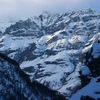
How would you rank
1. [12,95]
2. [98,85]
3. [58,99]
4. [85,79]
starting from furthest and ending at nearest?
[58,99] < [12,95] < [85,79] < [98,85]

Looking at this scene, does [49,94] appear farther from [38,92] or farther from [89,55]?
[89,55]

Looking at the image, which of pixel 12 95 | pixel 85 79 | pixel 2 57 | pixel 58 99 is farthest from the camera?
pixel 2 57

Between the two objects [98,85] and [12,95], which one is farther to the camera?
[12,95]

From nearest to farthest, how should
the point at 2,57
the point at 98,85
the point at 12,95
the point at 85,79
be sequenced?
the point at 98,85 < the point at 85,79 < the point at 12,95 < the point at 2,57

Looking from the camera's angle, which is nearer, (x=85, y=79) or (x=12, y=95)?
(x=85, y=79)

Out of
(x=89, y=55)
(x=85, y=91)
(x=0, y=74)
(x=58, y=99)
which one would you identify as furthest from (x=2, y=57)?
(x=85, y=91)

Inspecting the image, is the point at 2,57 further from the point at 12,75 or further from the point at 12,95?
the point at 12,95

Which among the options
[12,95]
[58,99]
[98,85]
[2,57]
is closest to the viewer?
[98,85]

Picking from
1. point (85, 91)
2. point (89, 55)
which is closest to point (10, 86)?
point (89, 55)

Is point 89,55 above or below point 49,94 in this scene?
above
